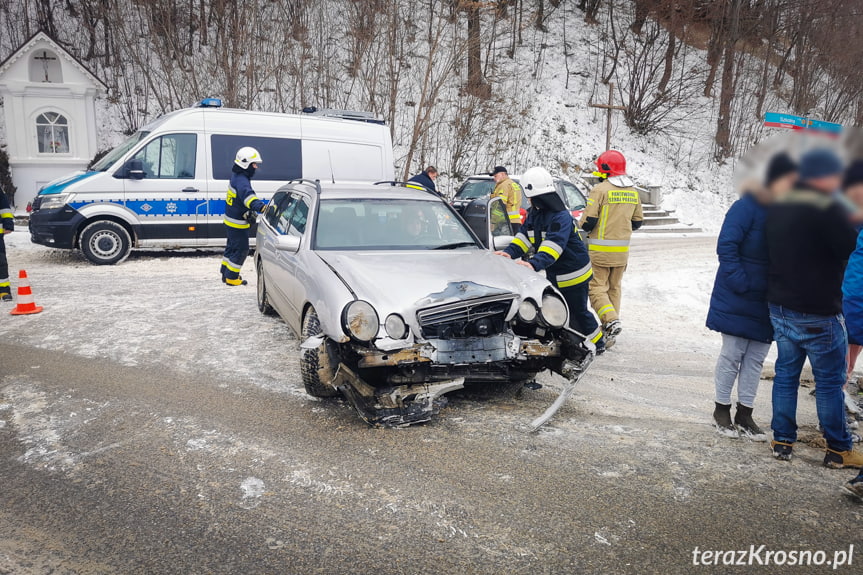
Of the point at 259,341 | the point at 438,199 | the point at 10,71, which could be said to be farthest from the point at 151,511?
the point at 10,71

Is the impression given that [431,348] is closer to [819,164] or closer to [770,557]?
[770,557]

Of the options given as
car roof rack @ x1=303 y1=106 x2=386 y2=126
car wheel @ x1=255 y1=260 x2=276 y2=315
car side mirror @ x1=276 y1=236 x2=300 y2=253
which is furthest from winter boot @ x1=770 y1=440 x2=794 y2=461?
car roof rack @ x1=303 y1=106 x2=386 y2=126

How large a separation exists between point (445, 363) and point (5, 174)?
17.8m

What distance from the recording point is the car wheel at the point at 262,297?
24.7 feet

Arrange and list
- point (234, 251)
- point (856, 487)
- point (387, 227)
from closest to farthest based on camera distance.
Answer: point (856, 487), point (387, 227), point (234, 251)

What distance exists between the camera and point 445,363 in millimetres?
4391

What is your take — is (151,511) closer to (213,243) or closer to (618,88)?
(213,243)

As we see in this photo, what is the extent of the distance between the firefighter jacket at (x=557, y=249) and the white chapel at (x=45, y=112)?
14409mm

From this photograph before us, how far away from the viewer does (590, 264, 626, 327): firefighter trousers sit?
663cm

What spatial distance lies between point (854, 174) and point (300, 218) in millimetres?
4524

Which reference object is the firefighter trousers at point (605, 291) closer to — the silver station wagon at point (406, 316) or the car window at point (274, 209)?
the silver station wagon at point (406, 316)

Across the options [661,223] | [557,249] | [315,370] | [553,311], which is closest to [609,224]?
[557,249]

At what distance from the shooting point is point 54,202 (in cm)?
1045

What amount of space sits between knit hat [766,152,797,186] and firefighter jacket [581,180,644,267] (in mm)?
3046
